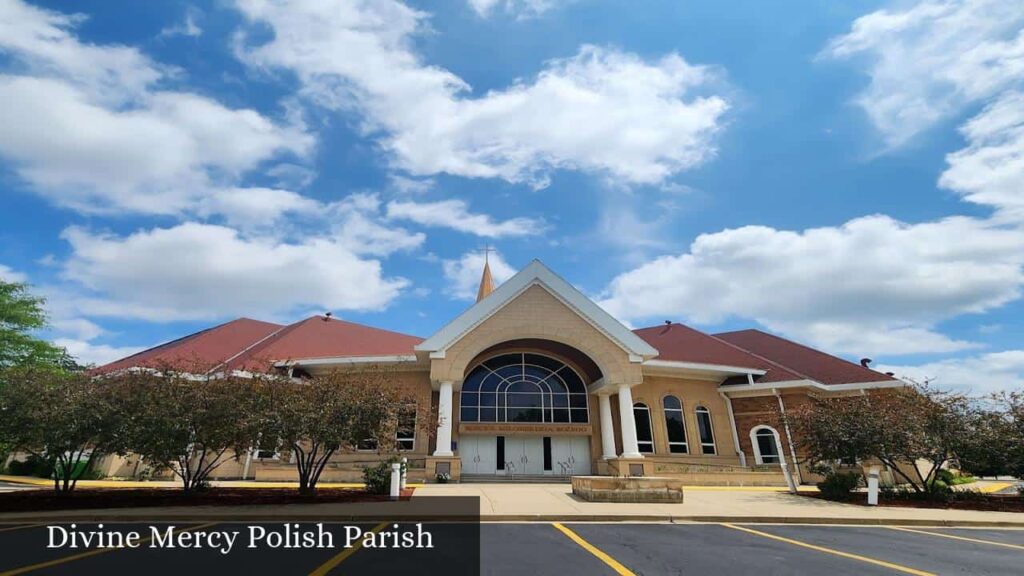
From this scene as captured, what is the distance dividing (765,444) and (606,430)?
8307mm

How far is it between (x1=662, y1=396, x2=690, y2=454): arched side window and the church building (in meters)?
0.05

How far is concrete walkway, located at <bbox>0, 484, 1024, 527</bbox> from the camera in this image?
404 inches

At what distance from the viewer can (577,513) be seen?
1070 centimetres

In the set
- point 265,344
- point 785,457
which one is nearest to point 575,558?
point 785,457

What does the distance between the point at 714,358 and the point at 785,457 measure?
5734 millimetres

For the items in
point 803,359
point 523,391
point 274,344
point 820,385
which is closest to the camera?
point 820,385

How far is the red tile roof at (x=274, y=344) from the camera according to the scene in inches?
949

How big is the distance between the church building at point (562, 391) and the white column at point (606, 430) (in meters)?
0.05

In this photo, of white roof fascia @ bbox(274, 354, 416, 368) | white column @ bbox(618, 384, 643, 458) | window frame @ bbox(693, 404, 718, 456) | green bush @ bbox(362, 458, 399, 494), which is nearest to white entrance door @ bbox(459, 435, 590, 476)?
white column @ bbox(618, 384, 643, 458)

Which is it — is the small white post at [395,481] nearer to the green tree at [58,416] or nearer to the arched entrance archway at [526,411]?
the green tree at [58,416]

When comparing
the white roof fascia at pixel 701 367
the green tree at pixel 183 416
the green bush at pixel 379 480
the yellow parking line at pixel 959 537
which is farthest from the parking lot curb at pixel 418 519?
the white roof fascia at pixel 701 367

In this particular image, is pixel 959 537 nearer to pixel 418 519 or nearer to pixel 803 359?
pixel 418 519

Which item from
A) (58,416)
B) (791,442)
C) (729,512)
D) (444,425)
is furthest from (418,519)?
(791,442)

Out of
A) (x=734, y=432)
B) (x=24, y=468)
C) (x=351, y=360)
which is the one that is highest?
(x=351, y=360)
